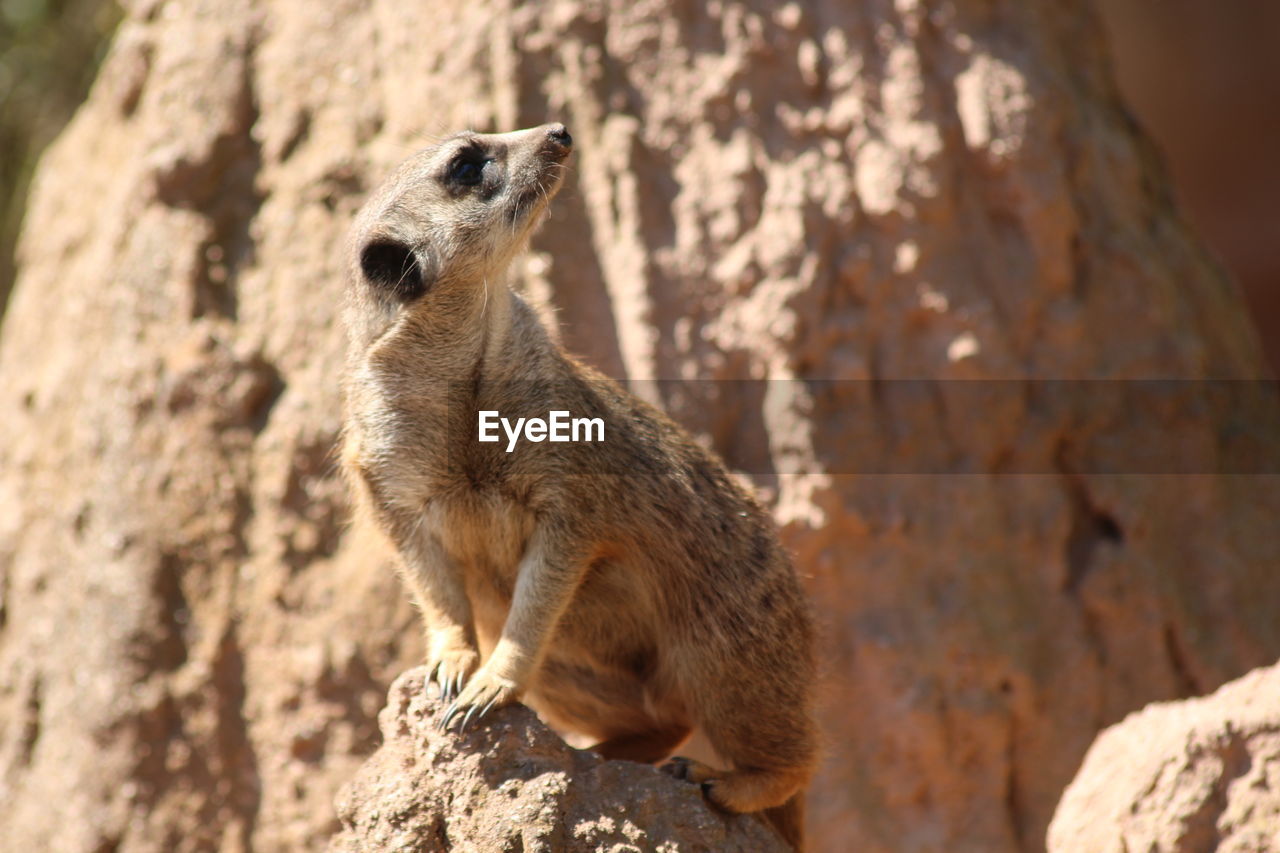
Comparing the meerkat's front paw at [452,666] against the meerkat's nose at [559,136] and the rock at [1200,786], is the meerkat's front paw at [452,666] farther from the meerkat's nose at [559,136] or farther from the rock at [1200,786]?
the rock at [1200,786]

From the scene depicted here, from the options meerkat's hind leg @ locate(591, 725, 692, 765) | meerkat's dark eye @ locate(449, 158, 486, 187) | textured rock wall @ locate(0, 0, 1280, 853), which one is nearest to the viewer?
meerkat's dark eye @ locate(449, 158, 486, 187)

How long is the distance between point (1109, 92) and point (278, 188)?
122 inches

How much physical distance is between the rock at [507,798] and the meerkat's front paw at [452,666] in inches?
1.4

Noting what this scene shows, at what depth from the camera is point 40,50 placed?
8.04 m

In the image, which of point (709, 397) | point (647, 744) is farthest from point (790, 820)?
point (709, 397)

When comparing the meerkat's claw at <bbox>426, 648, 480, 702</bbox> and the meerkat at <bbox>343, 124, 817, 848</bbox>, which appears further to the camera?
the meerkat at <bbox>343, 124, 817, 848</bbox>

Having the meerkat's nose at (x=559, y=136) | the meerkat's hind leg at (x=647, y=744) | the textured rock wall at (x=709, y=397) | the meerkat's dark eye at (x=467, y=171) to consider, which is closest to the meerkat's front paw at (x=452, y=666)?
the meerkat's hind leg at (x=647, y=744)

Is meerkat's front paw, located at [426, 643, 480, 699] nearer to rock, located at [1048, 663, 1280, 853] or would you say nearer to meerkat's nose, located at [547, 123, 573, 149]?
meerkat's nose, located at [547, 123, 573, 149]

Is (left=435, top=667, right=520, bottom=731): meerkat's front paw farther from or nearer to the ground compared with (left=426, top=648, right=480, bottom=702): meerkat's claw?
farther from the ground

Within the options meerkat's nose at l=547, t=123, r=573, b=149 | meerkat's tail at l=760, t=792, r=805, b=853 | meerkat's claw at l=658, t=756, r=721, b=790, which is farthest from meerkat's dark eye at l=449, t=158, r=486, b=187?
meerkat's tail at l=760, t=792, r=805, b=853

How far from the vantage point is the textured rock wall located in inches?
169

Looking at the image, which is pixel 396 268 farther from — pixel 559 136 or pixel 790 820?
pixel 790 820

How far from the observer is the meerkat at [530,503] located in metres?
2.95

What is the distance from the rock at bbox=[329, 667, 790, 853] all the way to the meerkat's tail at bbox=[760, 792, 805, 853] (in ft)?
1.21
